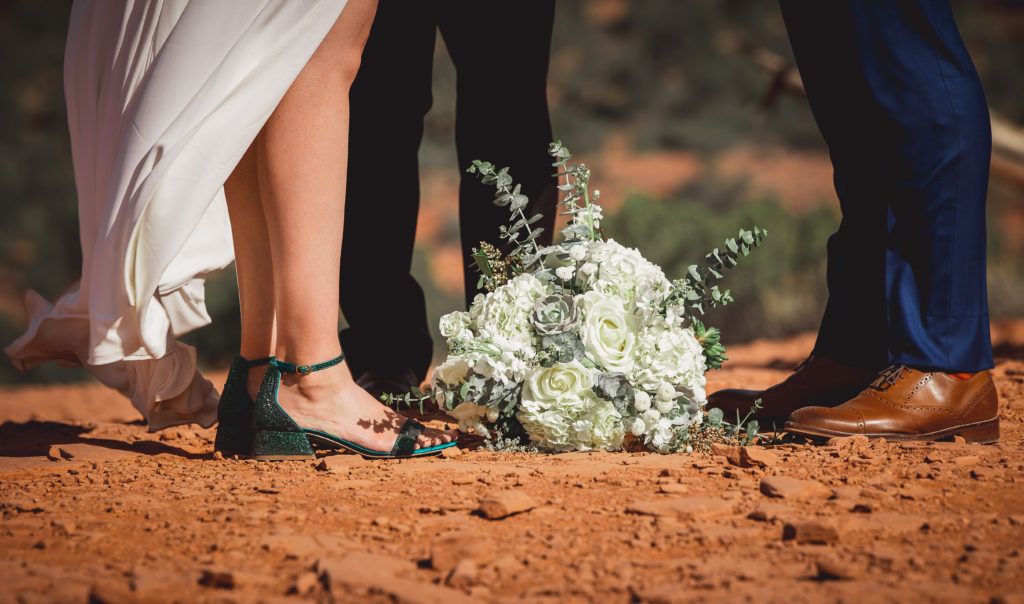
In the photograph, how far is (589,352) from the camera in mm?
2043

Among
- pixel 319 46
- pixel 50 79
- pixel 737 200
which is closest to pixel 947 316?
pixel 319 46

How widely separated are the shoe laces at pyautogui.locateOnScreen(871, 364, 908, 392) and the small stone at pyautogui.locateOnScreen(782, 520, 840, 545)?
887mm

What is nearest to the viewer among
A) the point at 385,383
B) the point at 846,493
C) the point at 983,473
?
the point at 846,493

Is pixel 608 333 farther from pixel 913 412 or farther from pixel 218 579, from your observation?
pixel 218 579

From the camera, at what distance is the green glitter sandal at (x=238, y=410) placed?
2107 mm

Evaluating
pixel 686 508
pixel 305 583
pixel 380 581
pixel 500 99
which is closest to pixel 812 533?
pixel 686 508

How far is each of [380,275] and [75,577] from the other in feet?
5.30

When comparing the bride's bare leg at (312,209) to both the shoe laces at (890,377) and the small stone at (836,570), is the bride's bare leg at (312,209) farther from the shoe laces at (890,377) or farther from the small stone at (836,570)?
the shoe laces at (890,377)

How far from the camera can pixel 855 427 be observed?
2.15 m

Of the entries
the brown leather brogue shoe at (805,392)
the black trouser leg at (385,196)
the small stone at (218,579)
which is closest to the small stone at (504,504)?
the small stone at (218,579)

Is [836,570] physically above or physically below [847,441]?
below

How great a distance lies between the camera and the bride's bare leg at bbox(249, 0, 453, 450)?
1.95 m

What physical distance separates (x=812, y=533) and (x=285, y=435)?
121cm

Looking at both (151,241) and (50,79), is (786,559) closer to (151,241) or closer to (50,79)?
(151,241)
